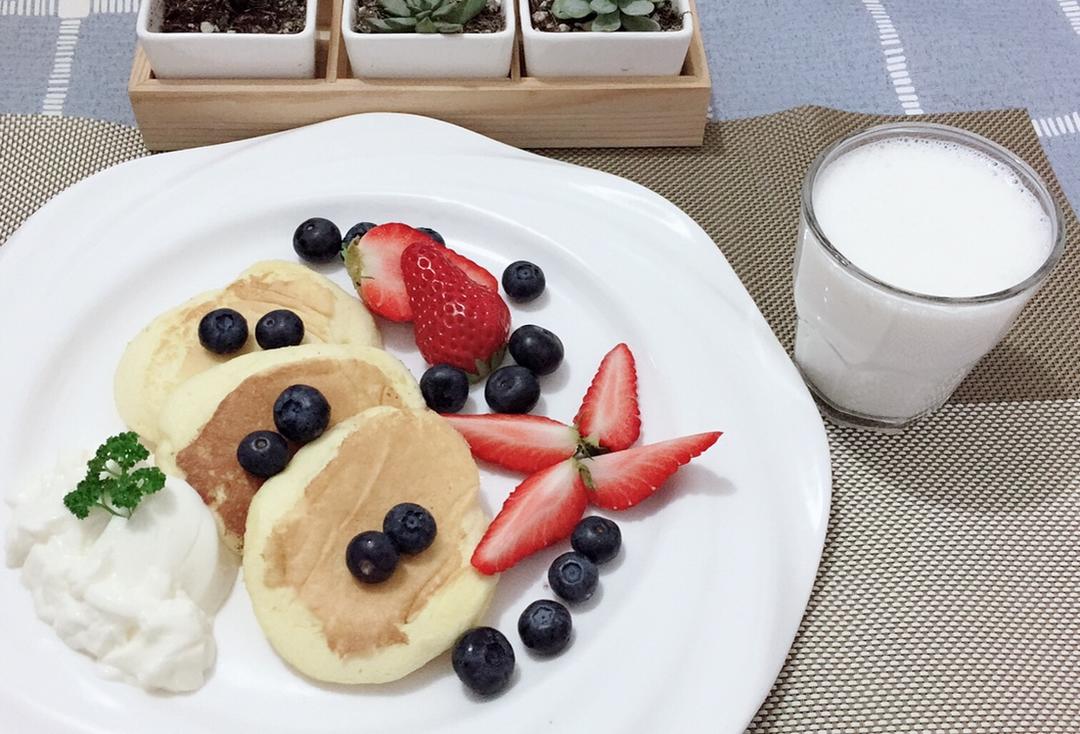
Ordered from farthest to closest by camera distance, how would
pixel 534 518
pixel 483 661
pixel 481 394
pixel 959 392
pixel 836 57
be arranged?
1. pixel 836 57
2. pixel 959 392
3. pixel 481 394
4. pixel 534 518
5. pixel 483 661

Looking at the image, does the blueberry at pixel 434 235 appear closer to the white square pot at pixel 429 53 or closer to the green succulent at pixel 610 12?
the white square pot at pixel 429 53

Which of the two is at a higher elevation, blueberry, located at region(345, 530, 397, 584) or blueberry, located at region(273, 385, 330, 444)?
blueberry, located at region(273, 385, 330, 444)

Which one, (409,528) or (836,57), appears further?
(836,57)

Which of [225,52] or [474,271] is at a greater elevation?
[225,52]

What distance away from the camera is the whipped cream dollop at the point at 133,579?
4.19ft

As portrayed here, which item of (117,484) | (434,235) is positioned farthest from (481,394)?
(117,484)

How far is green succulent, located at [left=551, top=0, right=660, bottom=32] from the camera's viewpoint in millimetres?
1889

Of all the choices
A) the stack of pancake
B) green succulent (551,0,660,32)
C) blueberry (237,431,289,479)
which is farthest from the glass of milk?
blueberry (237,431,289,479)

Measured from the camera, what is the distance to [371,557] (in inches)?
50.7

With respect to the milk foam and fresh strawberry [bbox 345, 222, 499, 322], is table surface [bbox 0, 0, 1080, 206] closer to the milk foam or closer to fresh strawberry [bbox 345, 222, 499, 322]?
the milk foam

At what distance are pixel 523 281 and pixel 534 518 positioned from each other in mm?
474

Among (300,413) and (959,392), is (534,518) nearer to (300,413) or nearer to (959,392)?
(300,413)

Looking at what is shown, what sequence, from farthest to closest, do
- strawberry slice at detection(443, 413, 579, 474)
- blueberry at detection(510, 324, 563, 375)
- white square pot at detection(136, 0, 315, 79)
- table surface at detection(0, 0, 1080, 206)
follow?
1. table surface at detection(0, 0, 1080, 206)
2. white square pot at detection(136, 0, 315, 79)
3. blueberry at detection(510, 324, 563, 375)
4. strawberry slice at detection(443, 413, 579, 474)

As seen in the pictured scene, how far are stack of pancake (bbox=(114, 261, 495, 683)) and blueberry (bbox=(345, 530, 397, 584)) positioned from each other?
29mm
